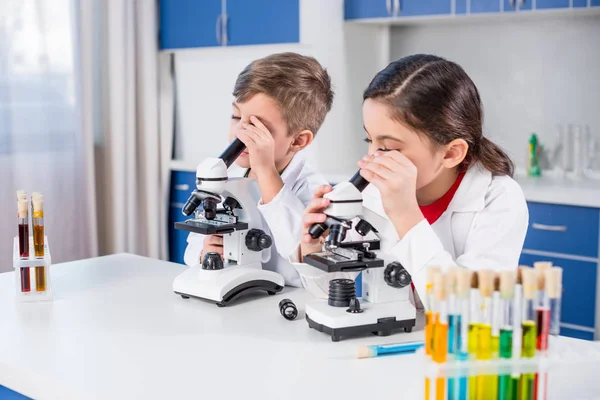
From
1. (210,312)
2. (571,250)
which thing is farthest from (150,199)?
(210,312)

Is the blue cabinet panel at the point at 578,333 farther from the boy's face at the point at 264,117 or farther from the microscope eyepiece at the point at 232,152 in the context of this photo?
the microscope eyepiece at the point at 232,152

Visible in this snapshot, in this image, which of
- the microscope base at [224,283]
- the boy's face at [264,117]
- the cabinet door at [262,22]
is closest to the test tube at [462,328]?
the microscope base at [224,283]

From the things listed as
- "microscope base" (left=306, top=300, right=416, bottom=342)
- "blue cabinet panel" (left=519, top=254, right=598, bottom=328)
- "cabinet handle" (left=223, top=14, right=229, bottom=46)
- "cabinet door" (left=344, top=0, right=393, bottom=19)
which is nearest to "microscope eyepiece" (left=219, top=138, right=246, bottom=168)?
"microscope base" (left=306, top=300, right=416, bottom=342)

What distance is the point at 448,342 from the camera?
38.5 inches

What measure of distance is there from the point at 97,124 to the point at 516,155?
230 cm

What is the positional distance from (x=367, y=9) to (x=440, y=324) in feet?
9.72

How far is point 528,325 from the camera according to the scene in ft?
3.19

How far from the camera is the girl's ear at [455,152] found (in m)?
1.61

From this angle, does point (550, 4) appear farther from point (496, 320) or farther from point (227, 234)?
point (496, 320)

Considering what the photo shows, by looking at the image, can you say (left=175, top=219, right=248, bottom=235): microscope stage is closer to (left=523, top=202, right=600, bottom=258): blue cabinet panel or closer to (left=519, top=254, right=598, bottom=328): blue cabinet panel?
(left=519, top=254, right=598, bottom=328): blue cabinet panel

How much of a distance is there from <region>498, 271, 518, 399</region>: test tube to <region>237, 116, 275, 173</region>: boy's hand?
933 mm

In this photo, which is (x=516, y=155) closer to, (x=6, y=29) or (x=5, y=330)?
(x=6, y=29)

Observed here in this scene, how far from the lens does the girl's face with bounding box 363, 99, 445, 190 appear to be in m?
1.58

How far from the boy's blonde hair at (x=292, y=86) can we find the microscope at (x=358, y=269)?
22.0 inches
